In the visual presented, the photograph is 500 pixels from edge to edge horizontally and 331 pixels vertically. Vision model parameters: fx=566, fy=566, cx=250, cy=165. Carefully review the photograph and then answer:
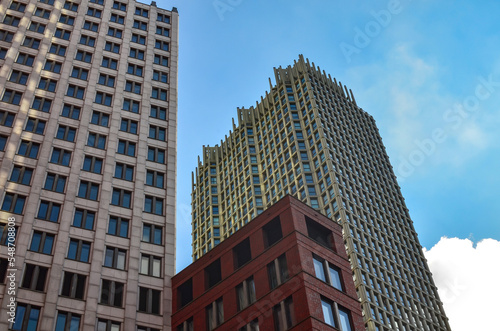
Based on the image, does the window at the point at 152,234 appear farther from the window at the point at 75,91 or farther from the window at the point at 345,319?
the window at the point at 345,319

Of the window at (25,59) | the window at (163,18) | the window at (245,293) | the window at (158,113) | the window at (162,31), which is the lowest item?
the window at (245,293)

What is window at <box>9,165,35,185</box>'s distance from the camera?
193 feet

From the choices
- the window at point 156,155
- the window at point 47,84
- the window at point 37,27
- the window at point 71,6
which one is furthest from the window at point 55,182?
the window at point 71,6

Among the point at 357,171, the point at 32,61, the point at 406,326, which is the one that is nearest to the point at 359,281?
the point at 406,326

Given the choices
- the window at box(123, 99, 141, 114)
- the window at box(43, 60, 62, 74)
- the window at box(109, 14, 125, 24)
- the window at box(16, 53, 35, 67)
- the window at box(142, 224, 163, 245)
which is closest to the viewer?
the window at box(142, 224, 163, 245)

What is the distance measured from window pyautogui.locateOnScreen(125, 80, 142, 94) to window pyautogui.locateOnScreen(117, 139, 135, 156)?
10.1m

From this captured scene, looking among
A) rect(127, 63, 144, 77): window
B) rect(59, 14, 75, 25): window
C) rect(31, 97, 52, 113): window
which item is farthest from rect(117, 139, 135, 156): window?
rect(59, 14, 75, 25): window

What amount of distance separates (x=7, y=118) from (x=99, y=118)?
1059cm

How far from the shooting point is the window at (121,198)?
204ft

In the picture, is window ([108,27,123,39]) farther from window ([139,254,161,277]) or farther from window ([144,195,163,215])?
window ([139,254,161,277])

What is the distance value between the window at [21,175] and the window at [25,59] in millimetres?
18757

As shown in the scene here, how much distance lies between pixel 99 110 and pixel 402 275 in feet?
238

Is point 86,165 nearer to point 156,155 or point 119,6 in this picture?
point 156,155

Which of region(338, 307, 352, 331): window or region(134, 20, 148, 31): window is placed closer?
region(338, 307, 352, 331): window
